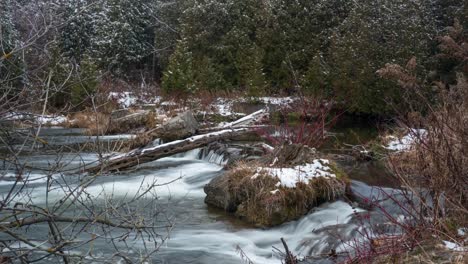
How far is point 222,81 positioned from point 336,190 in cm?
2041

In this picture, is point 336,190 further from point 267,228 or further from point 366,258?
point 366,258

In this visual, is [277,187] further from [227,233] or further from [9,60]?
[9,60]

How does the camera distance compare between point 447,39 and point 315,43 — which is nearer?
point 447,39

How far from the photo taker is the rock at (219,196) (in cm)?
844

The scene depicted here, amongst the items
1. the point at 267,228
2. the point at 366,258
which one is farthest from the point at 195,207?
the point at 366,258

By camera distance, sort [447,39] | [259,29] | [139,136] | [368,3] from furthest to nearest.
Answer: [259,29], [368,3], [139,136], [447,39]

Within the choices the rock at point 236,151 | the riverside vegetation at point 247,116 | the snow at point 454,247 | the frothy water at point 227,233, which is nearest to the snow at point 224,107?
the riverside vegetation at point 247,116

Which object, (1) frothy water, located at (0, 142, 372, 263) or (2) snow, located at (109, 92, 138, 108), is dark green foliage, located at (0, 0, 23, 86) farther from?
(2) snow, located at (109, 92, 138, 108)

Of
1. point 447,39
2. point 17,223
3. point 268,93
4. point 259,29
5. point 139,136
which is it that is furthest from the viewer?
point 259,29

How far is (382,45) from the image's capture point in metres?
20.0

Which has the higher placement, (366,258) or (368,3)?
(368,3)

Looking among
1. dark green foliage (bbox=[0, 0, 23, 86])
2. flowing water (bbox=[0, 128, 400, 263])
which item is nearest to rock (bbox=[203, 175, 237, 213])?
flowing water (bbox=[0, 128, 400, 263])

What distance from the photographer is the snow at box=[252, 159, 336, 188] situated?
815 cm

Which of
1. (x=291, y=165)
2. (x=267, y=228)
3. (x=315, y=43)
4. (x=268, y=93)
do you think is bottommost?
(x=267, y=228)
